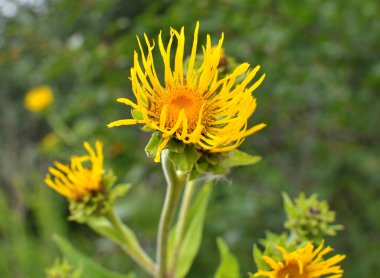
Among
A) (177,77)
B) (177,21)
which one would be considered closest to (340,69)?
(177,21)

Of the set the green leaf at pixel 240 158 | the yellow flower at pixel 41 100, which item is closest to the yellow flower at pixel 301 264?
the green leaf at pixel 240 158

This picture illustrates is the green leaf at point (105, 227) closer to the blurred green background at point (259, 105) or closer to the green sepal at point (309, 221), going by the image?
the green sepal at point (309, 221)

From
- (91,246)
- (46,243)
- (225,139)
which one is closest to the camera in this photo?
(225,139)

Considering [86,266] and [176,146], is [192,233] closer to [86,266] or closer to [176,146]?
[86,266]

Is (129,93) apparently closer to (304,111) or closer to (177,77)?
(304,111)

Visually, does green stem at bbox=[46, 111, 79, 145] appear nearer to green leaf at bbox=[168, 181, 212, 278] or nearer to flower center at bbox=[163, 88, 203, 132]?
green leaf at bbox=[168, 181, 212, 278]

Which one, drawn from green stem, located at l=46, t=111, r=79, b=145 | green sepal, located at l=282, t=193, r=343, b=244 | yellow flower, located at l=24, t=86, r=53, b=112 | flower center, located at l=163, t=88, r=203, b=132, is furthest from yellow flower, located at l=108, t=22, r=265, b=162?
yellow flower, located at l=24, t=86, r=53, b=112

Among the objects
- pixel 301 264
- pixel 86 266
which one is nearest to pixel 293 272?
pixel 301 264
